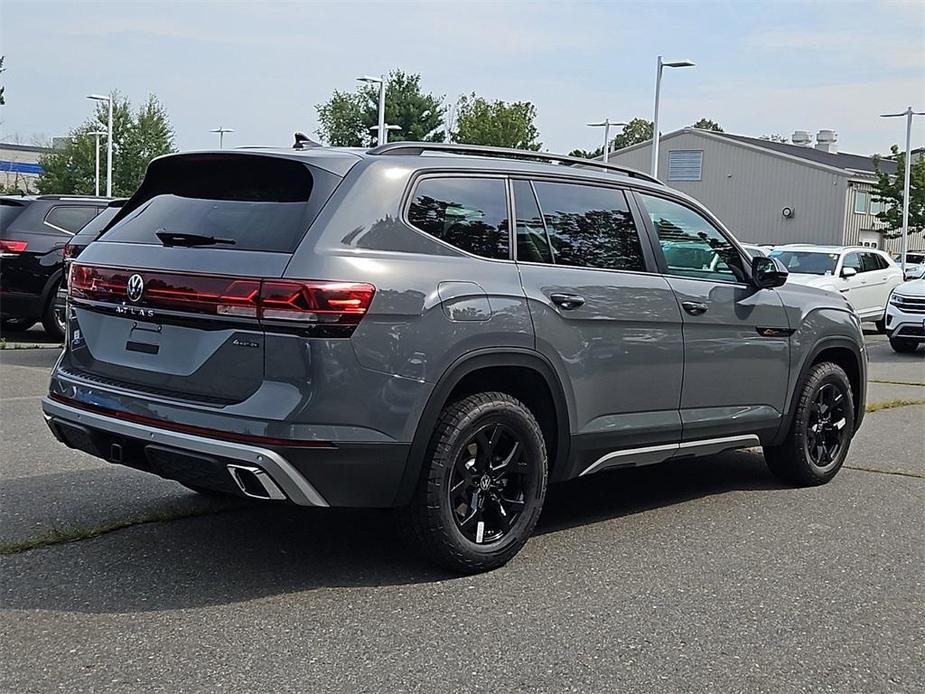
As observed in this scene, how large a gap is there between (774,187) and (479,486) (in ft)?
167

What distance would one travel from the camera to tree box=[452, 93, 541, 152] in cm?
5341

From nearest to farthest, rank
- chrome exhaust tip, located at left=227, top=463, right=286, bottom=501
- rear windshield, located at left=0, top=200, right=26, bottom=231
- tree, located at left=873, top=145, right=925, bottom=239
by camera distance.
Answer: chrome exhaust tip, located at left=227, top=463, right=286, bottom=501
rear windshield, located at left=0, top=200, right=26, bottom=231
tree, located at left=873, top=145, right=925, bottom=239

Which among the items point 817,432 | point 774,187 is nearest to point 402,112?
point 774,187

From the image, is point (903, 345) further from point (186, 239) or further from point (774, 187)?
point (774, 187)

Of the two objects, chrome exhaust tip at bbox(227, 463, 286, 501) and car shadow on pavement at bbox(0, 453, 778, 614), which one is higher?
chrome exhaust tip at bbox(227, 463, 286, 501)

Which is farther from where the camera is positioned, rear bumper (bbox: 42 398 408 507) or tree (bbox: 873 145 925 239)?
tree (bbox: 873 145 925 239)

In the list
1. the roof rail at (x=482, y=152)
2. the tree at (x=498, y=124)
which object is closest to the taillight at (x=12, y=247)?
the roof rail at (x=482, y=152)

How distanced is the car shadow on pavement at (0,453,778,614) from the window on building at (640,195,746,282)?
4.36ft

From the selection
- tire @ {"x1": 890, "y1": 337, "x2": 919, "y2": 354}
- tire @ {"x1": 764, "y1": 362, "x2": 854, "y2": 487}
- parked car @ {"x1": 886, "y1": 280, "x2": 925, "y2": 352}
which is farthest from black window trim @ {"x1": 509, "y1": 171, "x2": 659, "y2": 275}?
tire @ {"x1": 890, "y1": 337, "x2": 919, "y2": 354}

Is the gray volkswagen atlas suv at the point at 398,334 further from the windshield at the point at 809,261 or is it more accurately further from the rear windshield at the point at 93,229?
the windshield at the point at 809,261

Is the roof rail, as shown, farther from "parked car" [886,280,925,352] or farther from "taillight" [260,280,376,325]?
"parked car" [886,280,925,352]

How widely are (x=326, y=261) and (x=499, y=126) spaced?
1987 inches

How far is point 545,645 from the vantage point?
13.0ft

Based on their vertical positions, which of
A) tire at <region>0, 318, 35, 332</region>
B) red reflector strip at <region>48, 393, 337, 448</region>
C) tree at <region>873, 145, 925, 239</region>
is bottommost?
tire at <region>0, 318, 35, 332</region>
